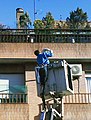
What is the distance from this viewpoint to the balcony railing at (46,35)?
21181 millimetres

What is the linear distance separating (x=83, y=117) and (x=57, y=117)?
26.8 ft

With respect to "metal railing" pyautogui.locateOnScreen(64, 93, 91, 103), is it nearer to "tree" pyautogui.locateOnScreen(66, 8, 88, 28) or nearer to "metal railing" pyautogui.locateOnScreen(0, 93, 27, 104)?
A: "metal railing" pyautogui.locateOnScreen(0, 93, 27, 104)

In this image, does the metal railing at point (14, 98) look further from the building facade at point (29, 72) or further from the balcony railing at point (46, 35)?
the balcony railing at point (46, 35)

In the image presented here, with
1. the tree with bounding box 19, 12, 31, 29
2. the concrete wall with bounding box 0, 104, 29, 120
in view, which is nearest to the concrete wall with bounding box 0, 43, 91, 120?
the concrete wall with bounding box 0, 104, 29, 120

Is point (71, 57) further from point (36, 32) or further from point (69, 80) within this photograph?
point (69, 80)

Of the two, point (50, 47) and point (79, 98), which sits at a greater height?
point (50, 47)

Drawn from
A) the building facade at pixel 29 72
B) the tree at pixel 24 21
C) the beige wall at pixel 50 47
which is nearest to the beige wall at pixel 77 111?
the building facade at pixel 29 72

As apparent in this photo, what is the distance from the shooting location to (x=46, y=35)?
2136cm

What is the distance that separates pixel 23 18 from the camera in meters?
25.4

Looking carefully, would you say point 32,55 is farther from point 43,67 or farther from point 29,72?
point 43,67

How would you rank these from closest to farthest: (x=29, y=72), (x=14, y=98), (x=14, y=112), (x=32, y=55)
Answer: (x=14, y=112) < (x=14, y=98) < (x=29, y=72) < (x=32, y=55)

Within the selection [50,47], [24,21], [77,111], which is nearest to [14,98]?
[77,111]

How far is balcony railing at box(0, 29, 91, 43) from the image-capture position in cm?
2118

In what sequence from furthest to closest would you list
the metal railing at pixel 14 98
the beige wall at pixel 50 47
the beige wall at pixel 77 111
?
the beige wall at pixel 50 47
the metal railing at pixel 14 98
the beige wall at pixel 77 111
